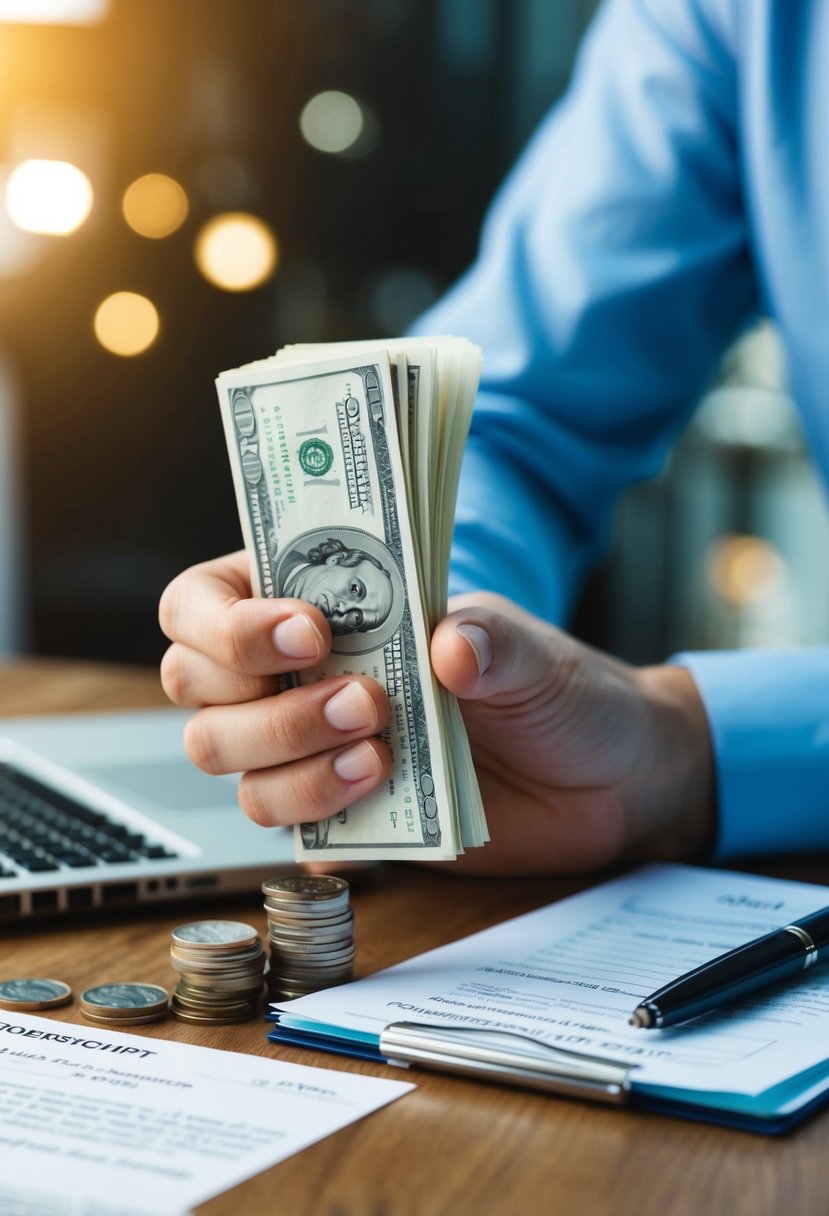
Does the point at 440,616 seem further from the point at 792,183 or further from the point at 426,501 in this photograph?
the point at 792,183

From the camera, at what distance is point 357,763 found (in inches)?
25.9

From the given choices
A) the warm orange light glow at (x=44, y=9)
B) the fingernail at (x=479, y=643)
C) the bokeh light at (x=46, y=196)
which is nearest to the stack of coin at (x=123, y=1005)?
the fingernail at (x=479, y=643)

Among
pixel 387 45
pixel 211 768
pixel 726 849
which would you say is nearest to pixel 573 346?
pixel 726 849

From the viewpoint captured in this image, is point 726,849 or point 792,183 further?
point 792,183

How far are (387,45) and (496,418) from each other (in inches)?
75.1

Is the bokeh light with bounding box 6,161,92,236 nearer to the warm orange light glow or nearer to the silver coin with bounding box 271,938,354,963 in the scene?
the warm orange light glow

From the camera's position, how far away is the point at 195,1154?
17.6 inches

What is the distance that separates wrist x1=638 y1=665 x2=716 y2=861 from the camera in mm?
835

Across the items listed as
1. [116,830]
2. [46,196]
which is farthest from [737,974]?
[46,196]

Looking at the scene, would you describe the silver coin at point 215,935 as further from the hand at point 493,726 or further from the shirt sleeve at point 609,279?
the shirt sleeve at point 609,279

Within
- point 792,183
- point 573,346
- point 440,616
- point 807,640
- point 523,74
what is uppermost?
point 523,74

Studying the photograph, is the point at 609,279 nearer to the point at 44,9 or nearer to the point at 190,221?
the point at 44,9

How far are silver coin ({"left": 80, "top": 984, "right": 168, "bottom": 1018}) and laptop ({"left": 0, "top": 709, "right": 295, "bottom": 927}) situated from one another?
11 cm

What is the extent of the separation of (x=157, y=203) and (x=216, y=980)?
2511mm
